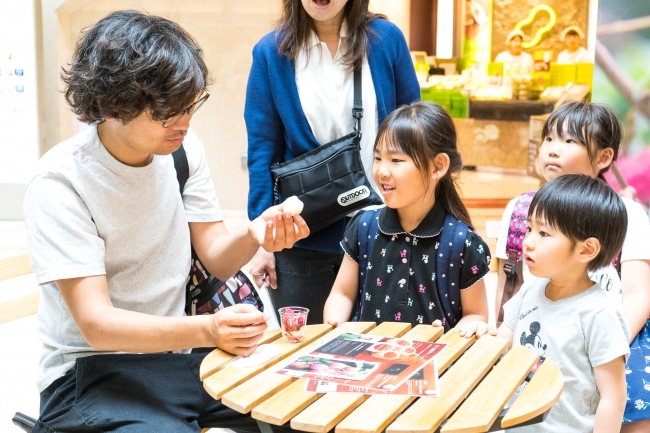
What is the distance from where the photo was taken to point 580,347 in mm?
2088

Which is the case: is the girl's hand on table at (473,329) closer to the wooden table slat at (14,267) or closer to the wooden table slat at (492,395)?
the wooden table slat at (492,395)

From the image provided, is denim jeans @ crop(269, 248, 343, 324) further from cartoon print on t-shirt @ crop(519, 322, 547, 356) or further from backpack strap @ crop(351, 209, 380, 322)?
cartoon print on t-shirt @ crop(519, 322, 547, 356)

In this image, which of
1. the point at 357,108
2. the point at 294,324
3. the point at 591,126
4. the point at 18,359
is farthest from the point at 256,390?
the point at 18,359

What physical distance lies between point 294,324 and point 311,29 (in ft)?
4.08

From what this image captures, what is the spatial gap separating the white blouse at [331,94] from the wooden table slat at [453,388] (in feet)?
3.19

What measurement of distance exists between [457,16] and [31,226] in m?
4.63

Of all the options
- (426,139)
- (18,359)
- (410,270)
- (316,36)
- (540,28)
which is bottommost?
(18,359)

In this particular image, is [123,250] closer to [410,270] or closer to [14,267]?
[14,267]

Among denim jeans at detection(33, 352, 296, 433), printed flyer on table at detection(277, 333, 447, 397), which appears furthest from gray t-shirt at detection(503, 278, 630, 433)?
denim jeans at detection(33, 352, 296, 433)

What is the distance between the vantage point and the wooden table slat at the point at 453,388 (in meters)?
1.47

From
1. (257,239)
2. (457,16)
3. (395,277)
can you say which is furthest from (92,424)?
(457,16)

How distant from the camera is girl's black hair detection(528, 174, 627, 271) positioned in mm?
2123

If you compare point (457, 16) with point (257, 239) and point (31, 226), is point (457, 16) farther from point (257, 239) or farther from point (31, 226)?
point (31, 226)

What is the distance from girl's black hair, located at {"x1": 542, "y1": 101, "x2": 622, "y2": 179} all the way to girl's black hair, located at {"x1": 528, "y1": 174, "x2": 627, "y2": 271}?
478 millimetres
